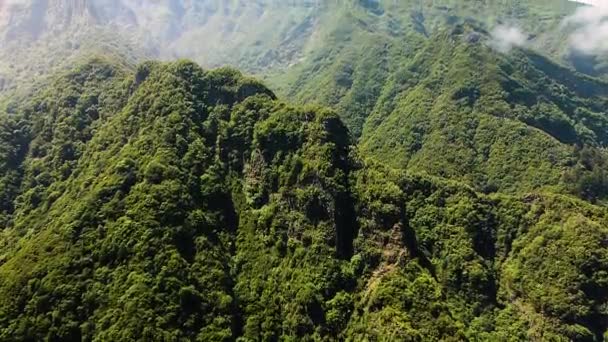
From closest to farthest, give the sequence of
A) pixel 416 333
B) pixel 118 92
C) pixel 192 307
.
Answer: pixel 416 333, pixel 192 307, pixel 118 92

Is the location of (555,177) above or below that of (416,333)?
below

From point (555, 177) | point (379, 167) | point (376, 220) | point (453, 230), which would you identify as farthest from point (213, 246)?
point (555, 177)

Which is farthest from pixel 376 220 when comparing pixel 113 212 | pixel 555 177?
pixel 555 177

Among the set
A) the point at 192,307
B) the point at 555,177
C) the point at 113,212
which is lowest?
the point at 555,177

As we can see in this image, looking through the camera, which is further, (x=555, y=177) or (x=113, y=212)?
(x=555, y=177)

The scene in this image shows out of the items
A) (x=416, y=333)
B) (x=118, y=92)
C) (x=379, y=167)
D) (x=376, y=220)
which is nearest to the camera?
(x=416, y=333)

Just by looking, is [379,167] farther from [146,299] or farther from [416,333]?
[146,299]

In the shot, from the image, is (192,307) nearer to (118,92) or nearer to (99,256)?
(99,256)
